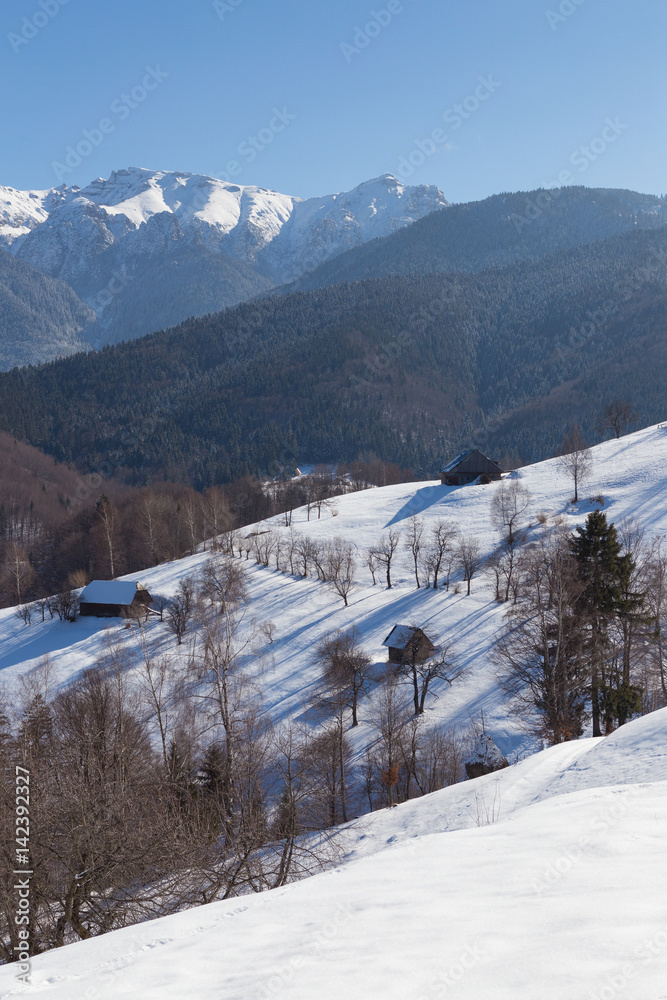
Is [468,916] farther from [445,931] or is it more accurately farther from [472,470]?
[472,470]

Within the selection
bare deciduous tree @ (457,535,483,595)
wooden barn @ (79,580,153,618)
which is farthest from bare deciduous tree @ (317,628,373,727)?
wooden barn @ (79,580,153,618)

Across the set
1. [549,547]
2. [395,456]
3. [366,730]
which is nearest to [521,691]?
[366,730]

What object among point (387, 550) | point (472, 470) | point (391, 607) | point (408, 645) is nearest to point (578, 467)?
point (472, 470)

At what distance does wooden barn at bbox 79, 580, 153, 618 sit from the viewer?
182ft

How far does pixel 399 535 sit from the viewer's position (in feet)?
217

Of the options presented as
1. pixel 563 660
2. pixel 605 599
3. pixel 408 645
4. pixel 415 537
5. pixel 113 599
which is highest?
pixel 605 599

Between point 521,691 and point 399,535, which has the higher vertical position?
point 399,535

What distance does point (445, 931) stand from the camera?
5914 millimetres

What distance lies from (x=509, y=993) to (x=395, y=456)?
184112 millimetres

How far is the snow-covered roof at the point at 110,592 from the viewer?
5559cm

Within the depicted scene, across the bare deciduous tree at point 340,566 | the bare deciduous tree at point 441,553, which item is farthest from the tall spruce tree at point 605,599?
the bare deciduous tree at point 340,566

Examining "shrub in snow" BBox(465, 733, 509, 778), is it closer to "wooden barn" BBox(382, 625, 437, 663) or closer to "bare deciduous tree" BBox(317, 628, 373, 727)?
"bare deciduous tree" BBox(317, 628, 373, 727)

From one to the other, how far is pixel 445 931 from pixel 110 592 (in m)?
56.1

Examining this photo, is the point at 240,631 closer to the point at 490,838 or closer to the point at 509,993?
the point at 490,838
